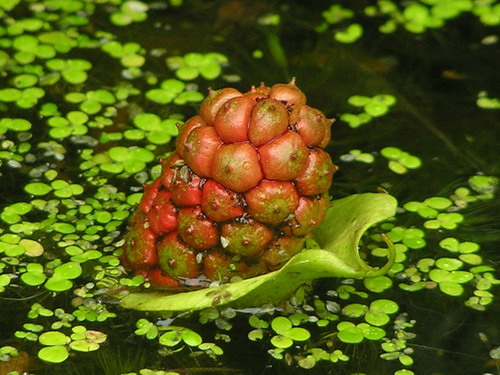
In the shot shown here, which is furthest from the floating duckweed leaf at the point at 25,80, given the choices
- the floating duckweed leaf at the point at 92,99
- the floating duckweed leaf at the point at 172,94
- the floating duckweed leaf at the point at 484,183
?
the floating duckweed leaf at the point at 484,183

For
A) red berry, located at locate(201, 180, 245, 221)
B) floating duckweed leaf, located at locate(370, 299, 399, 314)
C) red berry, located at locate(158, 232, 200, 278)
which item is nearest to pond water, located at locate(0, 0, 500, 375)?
floating duckweed leaf, located at locate(370, 299, 399, 314)

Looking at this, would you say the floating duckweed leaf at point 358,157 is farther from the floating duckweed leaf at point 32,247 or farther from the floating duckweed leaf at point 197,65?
the floating duckweed leaf at point 32,247

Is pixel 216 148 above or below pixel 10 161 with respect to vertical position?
above

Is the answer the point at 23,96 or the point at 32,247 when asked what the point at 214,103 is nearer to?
the point at 32,247

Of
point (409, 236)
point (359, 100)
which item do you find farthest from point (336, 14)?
point (409, 236)

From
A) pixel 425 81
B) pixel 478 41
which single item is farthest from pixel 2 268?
pixel 478 41

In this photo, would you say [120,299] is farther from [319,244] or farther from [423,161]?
[423,161]

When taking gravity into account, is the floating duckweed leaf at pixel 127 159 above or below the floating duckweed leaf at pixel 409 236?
above
